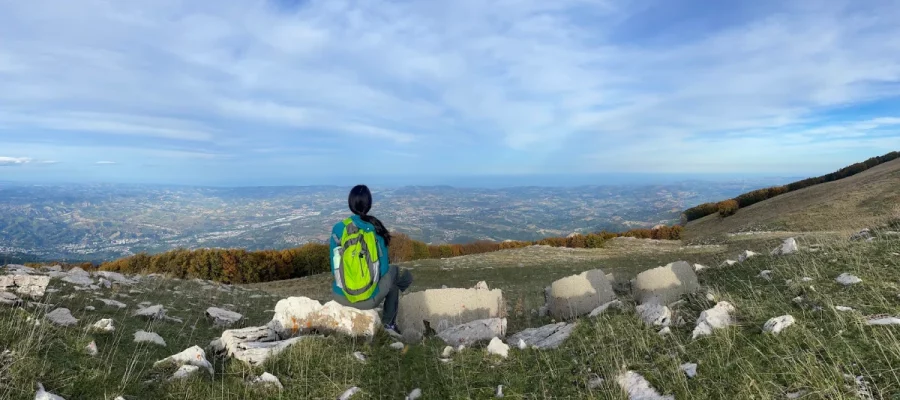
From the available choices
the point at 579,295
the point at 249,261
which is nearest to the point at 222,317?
the point at 579,295

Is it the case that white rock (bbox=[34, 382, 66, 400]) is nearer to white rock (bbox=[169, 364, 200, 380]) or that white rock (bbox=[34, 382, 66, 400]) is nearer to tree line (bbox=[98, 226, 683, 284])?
white rock (bbox=[169, 364, 200, 380])

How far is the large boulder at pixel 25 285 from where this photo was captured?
9.50m

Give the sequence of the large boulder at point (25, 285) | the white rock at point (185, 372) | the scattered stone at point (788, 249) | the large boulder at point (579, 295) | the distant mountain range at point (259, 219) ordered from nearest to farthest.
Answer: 1. the white rock at point (185, 372)
2. the large boulder at point (25, 285)
3. the large boulder at point (579, 295)
4. the scattered stone at point (788, 249)
5. the distant mountain range at point (259, 219)

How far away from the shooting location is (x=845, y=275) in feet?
24.2

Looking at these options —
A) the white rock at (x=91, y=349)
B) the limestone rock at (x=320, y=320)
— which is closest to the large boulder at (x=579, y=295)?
the limestone rock at (x=320, y=320)

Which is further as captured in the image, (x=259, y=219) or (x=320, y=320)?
(x=259, y=219)

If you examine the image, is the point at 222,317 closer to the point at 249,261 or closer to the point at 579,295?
the point at 579,295

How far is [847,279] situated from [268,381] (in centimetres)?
921

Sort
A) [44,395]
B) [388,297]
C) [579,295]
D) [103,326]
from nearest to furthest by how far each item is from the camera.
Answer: [44,395]
[103,326]
[388,297]
[579,295]

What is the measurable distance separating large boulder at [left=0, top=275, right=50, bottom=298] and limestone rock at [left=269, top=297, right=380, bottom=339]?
6301 mm

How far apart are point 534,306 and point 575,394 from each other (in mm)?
9690

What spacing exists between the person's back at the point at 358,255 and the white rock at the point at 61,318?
4.55 metres

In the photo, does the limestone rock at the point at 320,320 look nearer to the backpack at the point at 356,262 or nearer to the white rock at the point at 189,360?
the backpack at the point at 356,262

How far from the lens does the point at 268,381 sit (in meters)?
5.45
